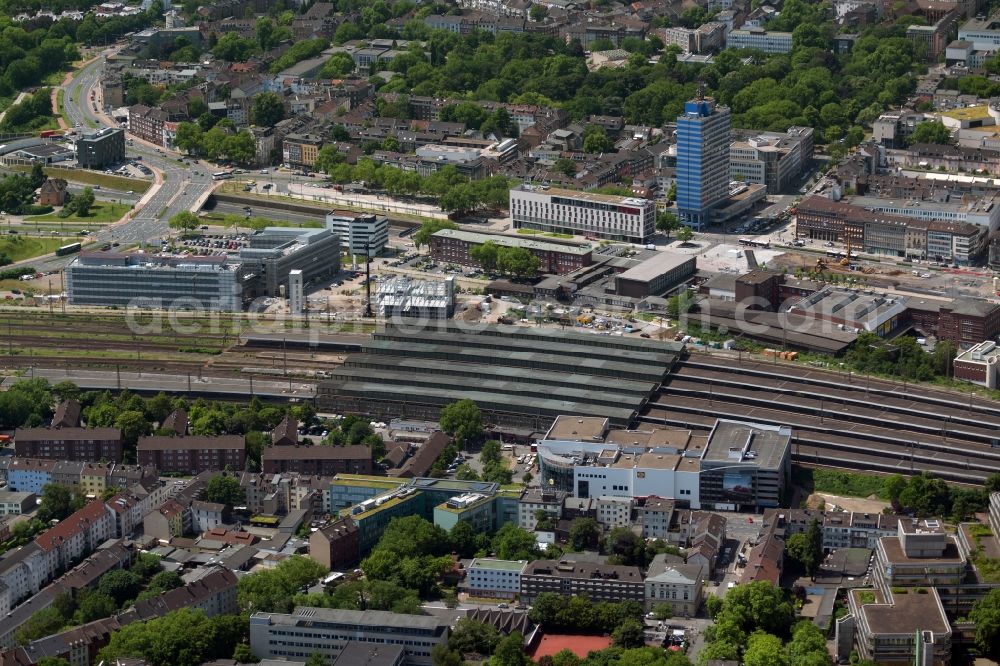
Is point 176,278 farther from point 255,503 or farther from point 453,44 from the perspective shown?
point 453,44

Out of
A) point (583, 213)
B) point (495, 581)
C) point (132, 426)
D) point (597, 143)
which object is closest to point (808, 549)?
point (495, 581)

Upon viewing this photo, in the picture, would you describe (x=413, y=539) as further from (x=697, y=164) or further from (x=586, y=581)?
(x=697, y=164)

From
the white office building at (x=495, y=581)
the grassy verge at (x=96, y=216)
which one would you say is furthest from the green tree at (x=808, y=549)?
the grassy verge at (x=96, y=216)

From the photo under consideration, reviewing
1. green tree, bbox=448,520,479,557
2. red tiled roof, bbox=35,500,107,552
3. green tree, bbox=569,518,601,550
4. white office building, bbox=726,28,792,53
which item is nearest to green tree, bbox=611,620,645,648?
green tree, bbox=569,518,601,550

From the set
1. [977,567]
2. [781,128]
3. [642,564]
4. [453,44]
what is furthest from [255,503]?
[453,44]

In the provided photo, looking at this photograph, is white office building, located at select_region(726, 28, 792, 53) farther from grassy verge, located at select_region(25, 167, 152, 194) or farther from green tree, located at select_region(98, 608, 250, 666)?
green tree, located at select_region(98, 608, 250, 666)

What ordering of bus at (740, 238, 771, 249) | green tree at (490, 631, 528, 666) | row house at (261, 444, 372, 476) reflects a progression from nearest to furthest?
1. green tree at (490, 631, 528, 666)
2. row house at (261, 444, 372, 476)
3. bus at (740, 238, 771, 249)

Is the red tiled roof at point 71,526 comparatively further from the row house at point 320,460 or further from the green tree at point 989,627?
the green tree at point 989,627

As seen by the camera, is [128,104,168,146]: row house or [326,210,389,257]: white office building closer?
[326,210,389,257]: white office building
